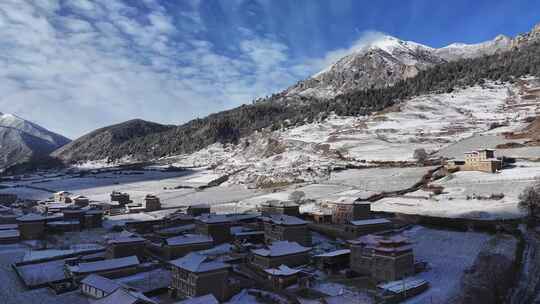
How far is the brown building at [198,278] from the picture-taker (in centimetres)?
3400

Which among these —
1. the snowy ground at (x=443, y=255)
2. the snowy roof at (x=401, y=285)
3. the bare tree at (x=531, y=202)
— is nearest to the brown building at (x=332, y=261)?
the snowy roof at (x=401, y=285)

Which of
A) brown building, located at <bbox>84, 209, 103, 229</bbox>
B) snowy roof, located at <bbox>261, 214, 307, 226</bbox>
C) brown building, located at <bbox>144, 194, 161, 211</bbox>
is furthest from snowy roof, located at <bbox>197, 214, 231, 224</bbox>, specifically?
brown building, located at <bbox>144, 194, 161, 211</bbox>

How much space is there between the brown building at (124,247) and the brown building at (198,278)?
10.4 meters

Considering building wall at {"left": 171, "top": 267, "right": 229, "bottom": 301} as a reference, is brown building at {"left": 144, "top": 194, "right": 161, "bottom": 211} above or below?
above

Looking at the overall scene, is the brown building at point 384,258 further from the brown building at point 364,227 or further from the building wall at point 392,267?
the brown building at point 364,227

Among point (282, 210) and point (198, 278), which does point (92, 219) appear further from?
point (198, 278)

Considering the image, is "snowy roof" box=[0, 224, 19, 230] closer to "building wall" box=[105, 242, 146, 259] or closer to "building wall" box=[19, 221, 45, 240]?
"building wall" box=[19, 221, 45, 240]

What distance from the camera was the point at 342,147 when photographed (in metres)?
114

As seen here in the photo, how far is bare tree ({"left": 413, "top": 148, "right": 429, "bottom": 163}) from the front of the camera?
90.4 meters

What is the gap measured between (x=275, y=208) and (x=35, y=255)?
29.2 metres

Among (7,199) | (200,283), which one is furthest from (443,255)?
(7,199)

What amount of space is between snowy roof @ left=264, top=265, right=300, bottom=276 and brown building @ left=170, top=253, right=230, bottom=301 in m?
4.38

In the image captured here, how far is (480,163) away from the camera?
73.3 m

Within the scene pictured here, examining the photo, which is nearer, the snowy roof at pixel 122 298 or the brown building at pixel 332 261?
the snowy roof at pixel 122 298
